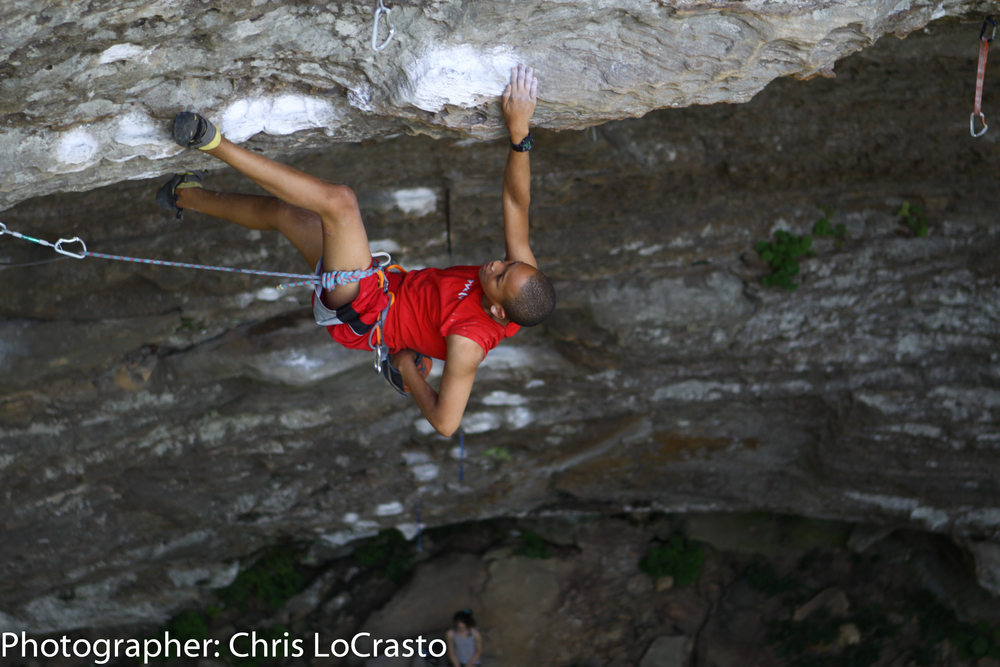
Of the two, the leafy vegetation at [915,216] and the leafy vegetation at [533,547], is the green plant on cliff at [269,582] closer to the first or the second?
the leafy vegetation at [533,547]

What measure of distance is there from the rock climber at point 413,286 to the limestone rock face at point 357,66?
0.86 ft

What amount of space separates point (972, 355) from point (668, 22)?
164 inches

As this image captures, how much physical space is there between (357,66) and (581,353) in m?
3.47

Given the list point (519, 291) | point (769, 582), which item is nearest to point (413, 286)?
point (519, 291)

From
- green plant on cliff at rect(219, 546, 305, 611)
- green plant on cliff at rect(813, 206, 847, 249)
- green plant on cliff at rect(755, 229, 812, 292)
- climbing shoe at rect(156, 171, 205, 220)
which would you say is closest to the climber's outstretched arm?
climbing shoe at rect(156, 171, 205, 220)

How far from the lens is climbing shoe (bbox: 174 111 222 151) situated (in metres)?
2.62

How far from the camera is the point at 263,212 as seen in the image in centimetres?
335

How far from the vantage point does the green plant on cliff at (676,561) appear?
774 centimetres

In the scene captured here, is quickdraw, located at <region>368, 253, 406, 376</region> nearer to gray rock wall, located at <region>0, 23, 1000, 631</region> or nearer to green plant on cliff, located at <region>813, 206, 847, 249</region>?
gray rock wall, located at <region>0, 23, 1000, 631</region>

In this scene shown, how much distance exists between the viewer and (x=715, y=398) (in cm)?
612

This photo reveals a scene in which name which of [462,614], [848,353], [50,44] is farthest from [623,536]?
[50,44]

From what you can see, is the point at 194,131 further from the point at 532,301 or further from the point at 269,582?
the point at 269,582

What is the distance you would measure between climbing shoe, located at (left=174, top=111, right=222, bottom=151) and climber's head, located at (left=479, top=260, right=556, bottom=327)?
3.92ft

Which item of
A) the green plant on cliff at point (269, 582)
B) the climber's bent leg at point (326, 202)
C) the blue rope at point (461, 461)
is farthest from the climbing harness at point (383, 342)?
the green plant on cliff at point (269, 582)
